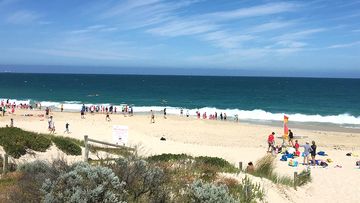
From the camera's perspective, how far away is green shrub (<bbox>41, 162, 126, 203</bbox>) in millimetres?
5797

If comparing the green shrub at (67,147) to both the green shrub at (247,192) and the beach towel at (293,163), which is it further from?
the beach towel at (293,163)

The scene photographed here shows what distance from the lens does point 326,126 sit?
45.3m

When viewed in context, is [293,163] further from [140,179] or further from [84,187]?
[84,187]

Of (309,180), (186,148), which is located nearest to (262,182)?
(309,180)

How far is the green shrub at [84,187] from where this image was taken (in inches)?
228

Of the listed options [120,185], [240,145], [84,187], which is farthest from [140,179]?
[240,145]

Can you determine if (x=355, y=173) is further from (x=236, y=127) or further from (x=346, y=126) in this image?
(x=346, y=126)

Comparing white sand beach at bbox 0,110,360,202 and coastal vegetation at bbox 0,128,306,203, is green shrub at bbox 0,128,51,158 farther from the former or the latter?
coastal vegetation at bbox 0,128,306,203

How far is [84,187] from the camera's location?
5961 mm

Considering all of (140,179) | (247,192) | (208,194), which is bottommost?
(247,192)

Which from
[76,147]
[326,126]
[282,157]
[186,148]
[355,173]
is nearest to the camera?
[76,147]

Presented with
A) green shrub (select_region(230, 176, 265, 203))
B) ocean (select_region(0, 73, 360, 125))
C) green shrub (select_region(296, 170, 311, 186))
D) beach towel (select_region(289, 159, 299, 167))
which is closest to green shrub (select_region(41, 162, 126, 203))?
green shrub (select_region(230, 176, 265, 203))

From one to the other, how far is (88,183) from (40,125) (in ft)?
95.0

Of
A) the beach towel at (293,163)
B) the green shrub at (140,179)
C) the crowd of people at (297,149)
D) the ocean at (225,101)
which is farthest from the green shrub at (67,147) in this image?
the ocean at (225,101)
